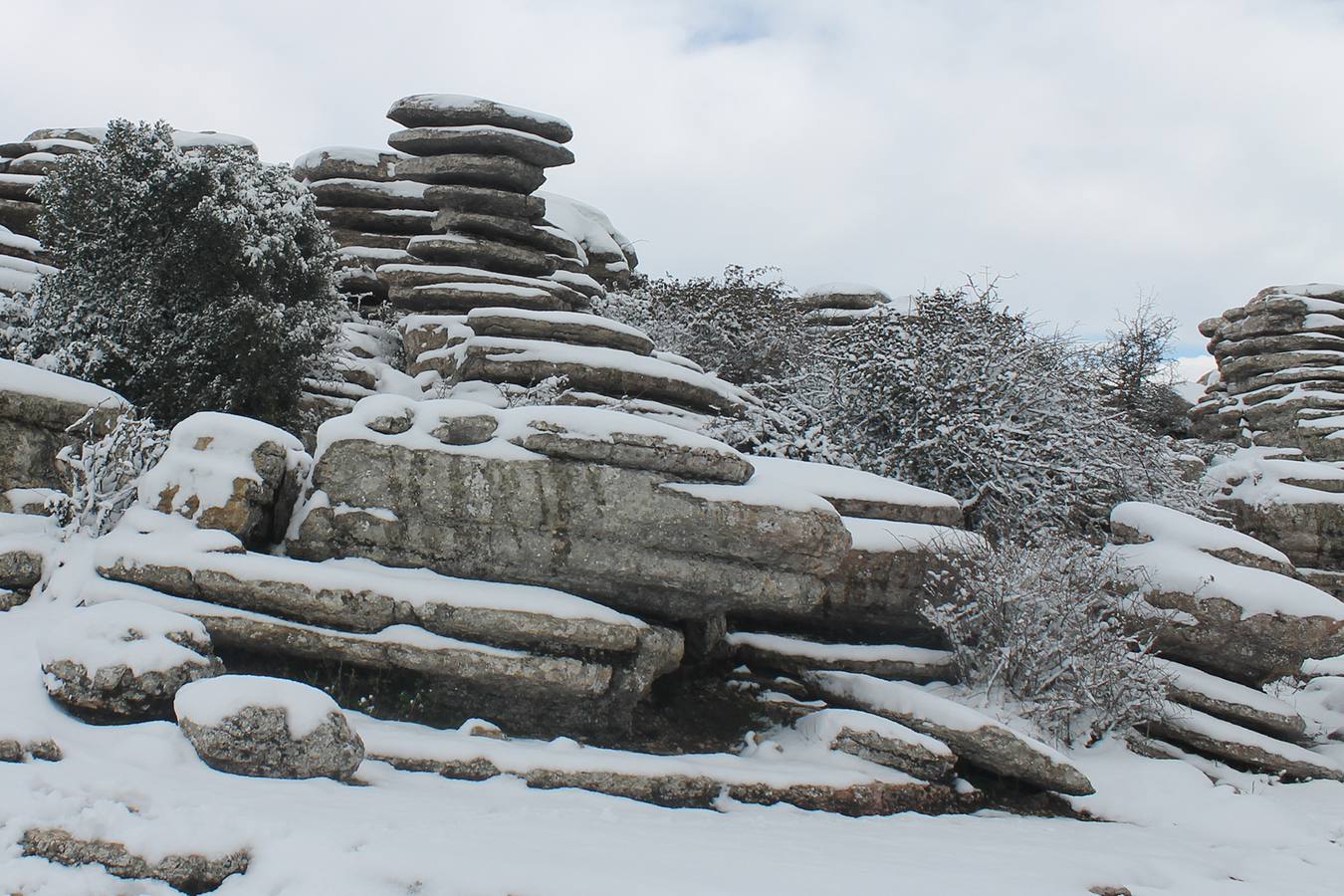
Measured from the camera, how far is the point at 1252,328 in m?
25.8

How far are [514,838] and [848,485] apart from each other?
581 cm

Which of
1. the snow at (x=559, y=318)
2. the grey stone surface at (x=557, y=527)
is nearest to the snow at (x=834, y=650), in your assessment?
the grey stone surface at (x=557, y=527)

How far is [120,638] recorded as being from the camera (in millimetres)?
6152

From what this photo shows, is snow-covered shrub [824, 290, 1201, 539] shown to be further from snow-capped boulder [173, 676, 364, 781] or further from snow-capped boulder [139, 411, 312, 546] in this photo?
snow-capped boulder [173, 676, 364, 781]

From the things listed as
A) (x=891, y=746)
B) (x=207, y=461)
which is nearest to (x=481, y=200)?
(x=207, y=461)

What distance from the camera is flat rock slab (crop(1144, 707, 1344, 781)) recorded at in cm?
903

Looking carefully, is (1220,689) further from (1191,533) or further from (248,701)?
(248,701)

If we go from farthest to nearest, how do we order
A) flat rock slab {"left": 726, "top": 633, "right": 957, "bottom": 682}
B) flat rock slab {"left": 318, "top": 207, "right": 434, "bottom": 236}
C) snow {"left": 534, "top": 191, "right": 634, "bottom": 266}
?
snow {"left": 534, "top": 191, "right": 634, "bottom": 266} → flat rock slab {"left": 318, "top": 207, "right": 434, "bottom": 236} → flat rock slab {"left": 726, "top": 633, "right": 957, "bottom": 682}

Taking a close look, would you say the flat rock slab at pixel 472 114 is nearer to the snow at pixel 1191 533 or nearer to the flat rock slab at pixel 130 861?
the snow at pixel 1191 533

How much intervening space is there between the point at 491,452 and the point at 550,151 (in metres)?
12.9

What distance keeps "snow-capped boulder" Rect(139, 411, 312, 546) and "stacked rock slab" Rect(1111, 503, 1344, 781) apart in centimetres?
799

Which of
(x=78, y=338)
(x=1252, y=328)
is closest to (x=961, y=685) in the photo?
(x=78, y=338)

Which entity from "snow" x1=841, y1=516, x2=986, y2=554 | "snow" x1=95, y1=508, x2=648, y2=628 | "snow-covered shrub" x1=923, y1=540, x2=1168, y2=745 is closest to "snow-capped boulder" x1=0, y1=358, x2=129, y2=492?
"snow" x1=95, y1=508, x2=648, y2=628

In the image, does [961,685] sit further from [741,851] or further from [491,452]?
[491,452]
